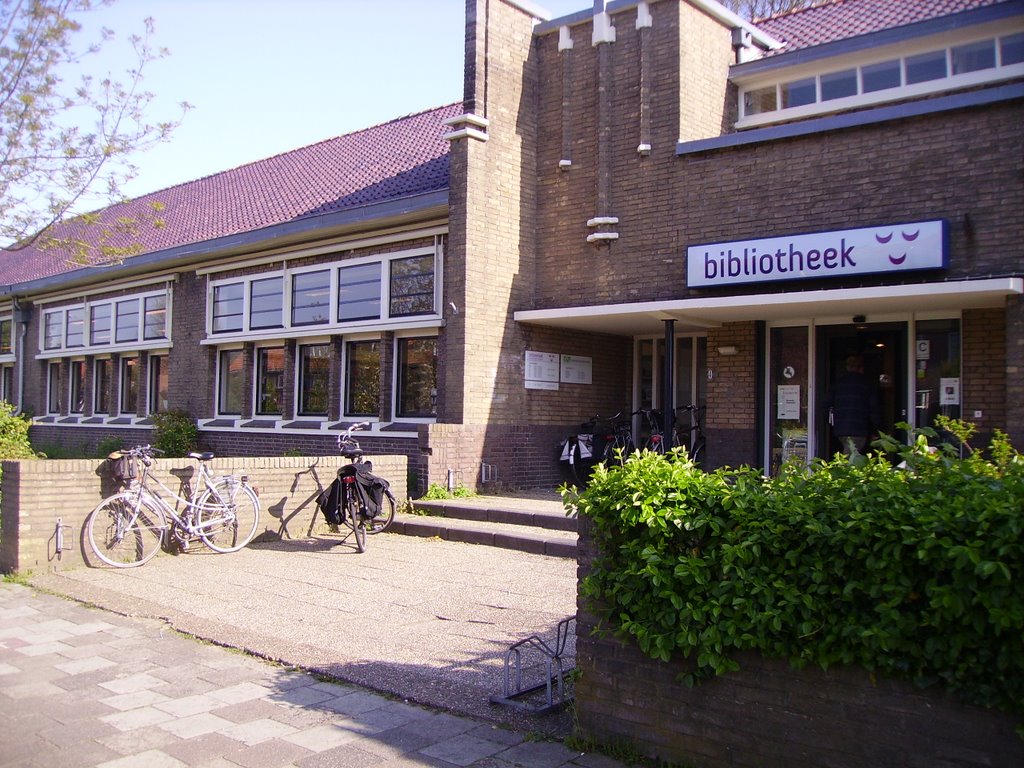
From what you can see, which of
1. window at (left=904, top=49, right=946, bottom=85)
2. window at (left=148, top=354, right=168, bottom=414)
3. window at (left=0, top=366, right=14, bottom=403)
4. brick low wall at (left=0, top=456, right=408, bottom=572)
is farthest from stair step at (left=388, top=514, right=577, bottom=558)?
window at (left=0, top=366, right=14, bottom=403)

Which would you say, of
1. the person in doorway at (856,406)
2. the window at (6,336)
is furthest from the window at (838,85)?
the window at (6,336)

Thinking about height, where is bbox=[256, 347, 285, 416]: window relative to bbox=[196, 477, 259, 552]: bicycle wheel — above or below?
above

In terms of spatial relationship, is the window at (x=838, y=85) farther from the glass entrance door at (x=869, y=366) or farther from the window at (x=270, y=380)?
the window at (x=270, y=380)

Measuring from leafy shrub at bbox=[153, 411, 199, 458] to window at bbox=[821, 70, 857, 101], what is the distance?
44.1ft

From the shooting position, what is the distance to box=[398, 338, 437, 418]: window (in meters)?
14.7

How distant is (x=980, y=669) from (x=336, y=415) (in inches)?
537

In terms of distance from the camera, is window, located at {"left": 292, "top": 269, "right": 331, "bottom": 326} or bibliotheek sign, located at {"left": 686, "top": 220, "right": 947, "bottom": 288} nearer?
bibliotheek sign, located at {"left": 686, "top": 220, "right": 947, "bottom": 288}

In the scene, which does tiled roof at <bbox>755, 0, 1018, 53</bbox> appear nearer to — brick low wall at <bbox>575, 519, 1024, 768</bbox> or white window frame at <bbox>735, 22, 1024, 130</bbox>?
white window frame at <bbox>735, 22, 1024, 130</bbox>

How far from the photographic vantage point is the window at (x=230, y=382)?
18.6 metres

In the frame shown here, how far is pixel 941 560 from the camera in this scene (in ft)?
11.7

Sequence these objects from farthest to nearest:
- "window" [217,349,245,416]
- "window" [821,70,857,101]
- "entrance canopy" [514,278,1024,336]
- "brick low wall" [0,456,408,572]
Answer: "window" [217,349,245,416] < "window" [821,70,857,101] < "entrance canopy" [514,278,1024,336] < "brick low wall" [0,456,408,572]

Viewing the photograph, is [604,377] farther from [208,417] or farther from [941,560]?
[941,560]

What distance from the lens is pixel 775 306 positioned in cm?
1154

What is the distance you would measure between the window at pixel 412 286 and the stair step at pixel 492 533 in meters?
4.00
